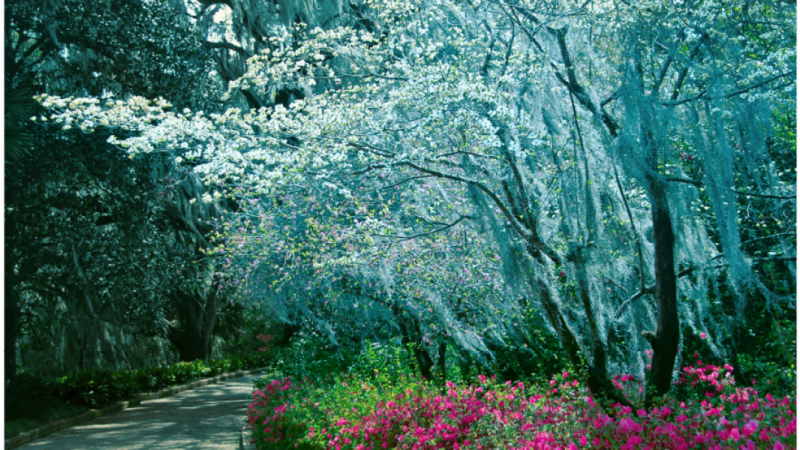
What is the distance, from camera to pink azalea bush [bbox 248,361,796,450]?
2918 mm

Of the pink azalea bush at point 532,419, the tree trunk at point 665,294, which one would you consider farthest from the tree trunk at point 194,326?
the tree trunk at point 665,294

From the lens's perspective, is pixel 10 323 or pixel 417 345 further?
pixel 10 323

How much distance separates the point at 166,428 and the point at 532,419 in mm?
6489

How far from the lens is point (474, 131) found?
4.30 metres

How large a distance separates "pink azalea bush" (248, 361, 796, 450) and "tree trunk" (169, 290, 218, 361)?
9.27 meters

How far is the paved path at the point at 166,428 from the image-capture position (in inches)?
287

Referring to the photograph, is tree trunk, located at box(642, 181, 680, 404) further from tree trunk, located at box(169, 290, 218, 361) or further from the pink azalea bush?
tree trunk, located at box(169, 290, 218, 361)

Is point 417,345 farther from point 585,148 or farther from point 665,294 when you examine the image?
point 585,148

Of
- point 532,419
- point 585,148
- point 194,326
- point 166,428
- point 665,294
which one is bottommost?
point 166,428

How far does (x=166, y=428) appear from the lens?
28.1ft

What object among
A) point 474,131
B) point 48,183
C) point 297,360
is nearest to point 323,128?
point 474,131

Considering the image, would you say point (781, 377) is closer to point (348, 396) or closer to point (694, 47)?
point (694, 47)

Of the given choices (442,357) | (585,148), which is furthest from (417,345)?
(585,148)

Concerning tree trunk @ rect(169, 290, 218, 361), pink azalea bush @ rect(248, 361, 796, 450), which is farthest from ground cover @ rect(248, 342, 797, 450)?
tree trunk @ rect(169, 290, 218, 361)
